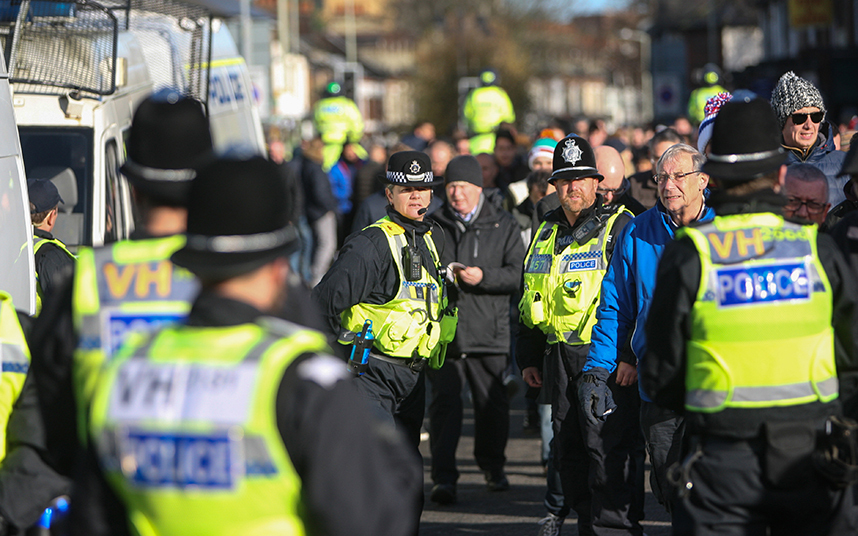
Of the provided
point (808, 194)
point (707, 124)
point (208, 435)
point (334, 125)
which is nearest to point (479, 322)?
point (707, 124)

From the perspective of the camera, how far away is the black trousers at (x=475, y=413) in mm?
7258

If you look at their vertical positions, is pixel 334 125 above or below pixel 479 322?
above

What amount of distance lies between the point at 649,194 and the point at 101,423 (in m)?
6.76

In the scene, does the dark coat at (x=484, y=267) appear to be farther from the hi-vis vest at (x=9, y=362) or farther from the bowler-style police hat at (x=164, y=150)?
the bowler-style police hat at (x=164, y=150)

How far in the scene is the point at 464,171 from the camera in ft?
24.6

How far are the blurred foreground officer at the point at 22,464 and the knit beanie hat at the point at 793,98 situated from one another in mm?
4746

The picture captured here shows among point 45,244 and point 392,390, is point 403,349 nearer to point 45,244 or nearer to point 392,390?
point 392,390

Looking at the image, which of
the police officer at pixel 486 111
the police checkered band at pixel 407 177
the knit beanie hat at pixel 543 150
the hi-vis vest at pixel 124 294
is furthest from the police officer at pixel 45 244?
the police officer at pixel 486 111

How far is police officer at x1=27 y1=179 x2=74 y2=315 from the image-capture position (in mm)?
5652

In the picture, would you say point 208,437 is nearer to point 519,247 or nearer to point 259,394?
point 259,394

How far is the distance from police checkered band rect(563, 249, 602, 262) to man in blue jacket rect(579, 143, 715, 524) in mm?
309

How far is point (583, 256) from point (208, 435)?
369 cm

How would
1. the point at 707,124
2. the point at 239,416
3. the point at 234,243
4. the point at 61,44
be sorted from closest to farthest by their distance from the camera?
1. the point at 239,416
2. the point at 234,243
3. the point at 707,124
4. the point at 61,44

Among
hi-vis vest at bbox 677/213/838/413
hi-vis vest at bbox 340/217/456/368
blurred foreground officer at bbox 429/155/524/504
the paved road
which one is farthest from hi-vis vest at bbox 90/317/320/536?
blurred foreground officer at bbox 429/155/524/504
